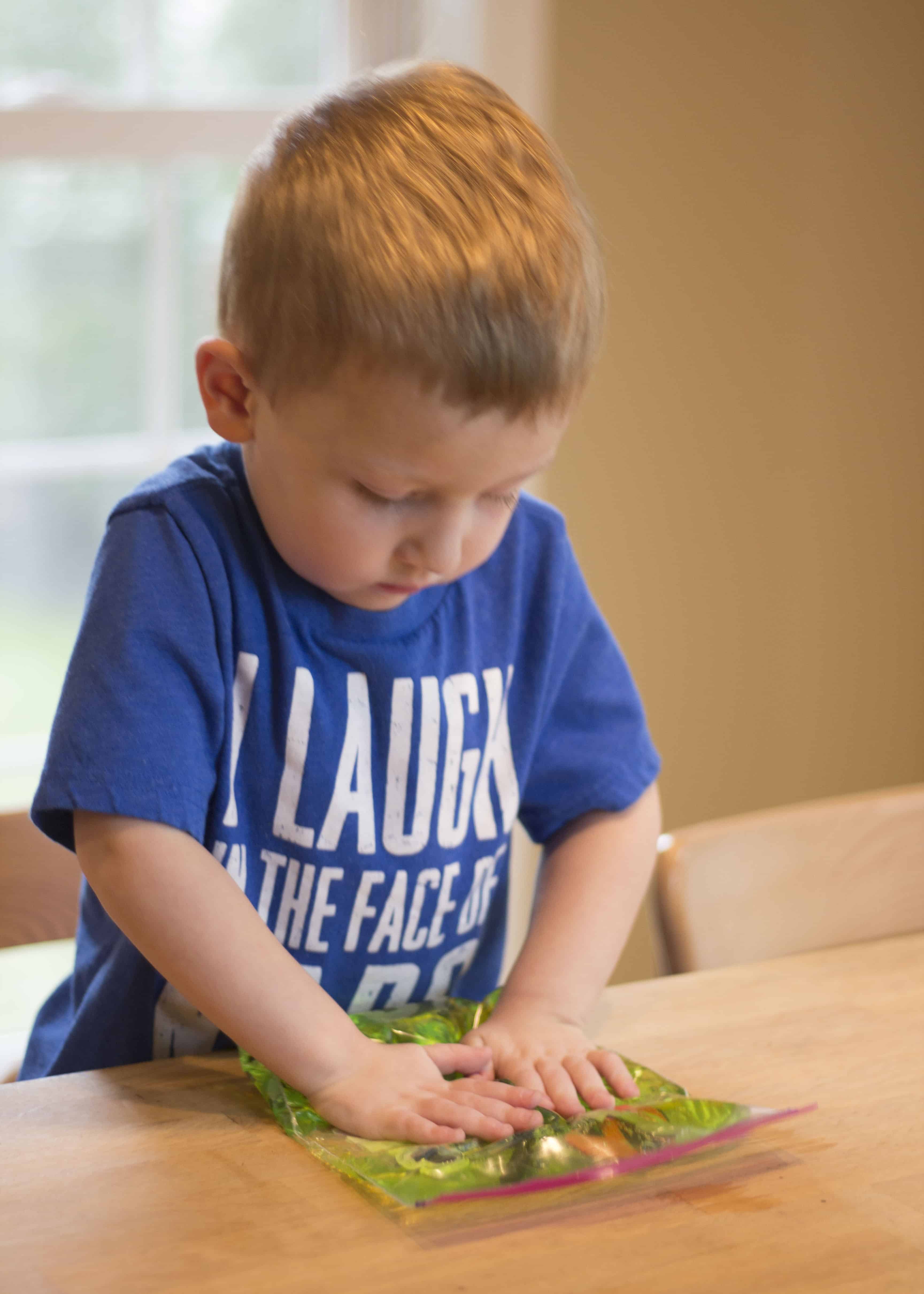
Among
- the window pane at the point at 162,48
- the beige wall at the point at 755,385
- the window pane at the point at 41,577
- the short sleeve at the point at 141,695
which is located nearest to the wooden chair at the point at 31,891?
the short sleeve at the point at 141,695

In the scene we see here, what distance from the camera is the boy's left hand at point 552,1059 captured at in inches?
24.7

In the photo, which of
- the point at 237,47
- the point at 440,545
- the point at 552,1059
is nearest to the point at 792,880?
the point at 552,1059

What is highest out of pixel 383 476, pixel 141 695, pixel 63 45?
pixel 63 45

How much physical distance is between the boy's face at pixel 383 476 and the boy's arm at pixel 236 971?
0.54 ft

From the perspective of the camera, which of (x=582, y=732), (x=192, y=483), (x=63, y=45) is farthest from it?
(x=63, y=45)

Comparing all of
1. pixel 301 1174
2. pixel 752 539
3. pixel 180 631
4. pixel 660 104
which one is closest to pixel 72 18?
pixel 660 104

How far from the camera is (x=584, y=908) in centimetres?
79

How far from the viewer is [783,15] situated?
167cm

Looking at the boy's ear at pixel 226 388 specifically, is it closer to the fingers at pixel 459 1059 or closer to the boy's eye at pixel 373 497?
the boy's eye at pixel 373 497

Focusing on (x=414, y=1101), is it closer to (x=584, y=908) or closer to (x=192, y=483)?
(x=584, y=908)

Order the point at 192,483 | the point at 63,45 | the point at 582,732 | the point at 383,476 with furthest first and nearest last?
the point at 63,45, the point at 582,732, the point at 192,483, the point at 383,476

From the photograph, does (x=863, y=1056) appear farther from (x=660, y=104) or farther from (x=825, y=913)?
(x=660, y=104)

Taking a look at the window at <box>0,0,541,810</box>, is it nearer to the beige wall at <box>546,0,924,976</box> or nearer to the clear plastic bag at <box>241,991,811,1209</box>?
the beige wall at <box>546,0,924,976</box>

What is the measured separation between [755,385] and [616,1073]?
1.30 metres
